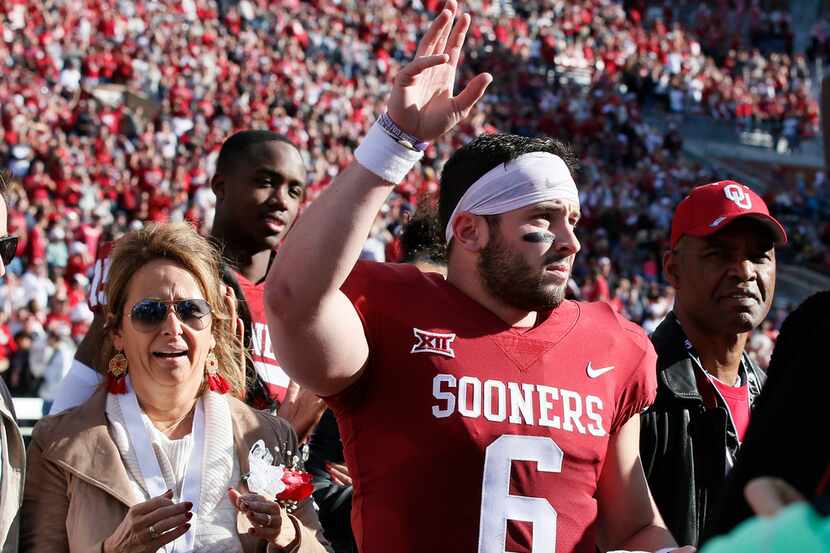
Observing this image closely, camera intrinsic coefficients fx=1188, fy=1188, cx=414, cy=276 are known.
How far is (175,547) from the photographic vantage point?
2.82 metres

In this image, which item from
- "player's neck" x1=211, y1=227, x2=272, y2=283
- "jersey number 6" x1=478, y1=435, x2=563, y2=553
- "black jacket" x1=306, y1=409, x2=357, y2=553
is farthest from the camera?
"player's neck" x1=211, y1=227, x2=272, y2=283

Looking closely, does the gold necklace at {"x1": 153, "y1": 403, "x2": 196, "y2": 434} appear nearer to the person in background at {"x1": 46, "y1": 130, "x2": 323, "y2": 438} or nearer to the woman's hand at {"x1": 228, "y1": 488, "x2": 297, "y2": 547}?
the woman's hand at {"x1": 228, "y1": 488, "x2": 297, "y2": 547}

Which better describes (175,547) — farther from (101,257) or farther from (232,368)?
(101,257)

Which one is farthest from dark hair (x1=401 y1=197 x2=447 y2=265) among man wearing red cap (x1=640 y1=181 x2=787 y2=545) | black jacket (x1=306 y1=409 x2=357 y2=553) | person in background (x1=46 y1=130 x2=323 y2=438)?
man wearing red cap (x1=640 y1=181 x2=787 y2=545)

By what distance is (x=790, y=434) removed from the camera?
1412 millimetres

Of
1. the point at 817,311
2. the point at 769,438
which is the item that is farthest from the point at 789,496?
the point at 817,311

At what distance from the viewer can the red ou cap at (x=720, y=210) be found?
347cm

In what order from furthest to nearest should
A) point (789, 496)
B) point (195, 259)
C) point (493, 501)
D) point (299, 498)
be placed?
point (195, 259) < point (299, 498) < point (493, 501) < point (789, 496)

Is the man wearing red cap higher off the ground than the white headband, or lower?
lower

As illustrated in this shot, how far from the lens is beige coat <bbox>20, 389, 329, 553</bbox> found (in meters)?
2.77

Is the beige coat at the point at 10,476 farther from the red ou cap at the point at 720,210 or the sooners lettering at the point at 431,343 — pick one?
the red ou cap at the point at 720,210

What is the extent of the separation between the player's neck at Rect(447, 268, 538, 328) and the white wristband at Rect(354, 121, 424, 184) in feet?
1.58

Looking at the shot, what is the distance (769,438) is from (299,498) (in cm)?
158

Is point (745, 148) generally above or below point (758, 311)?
below
